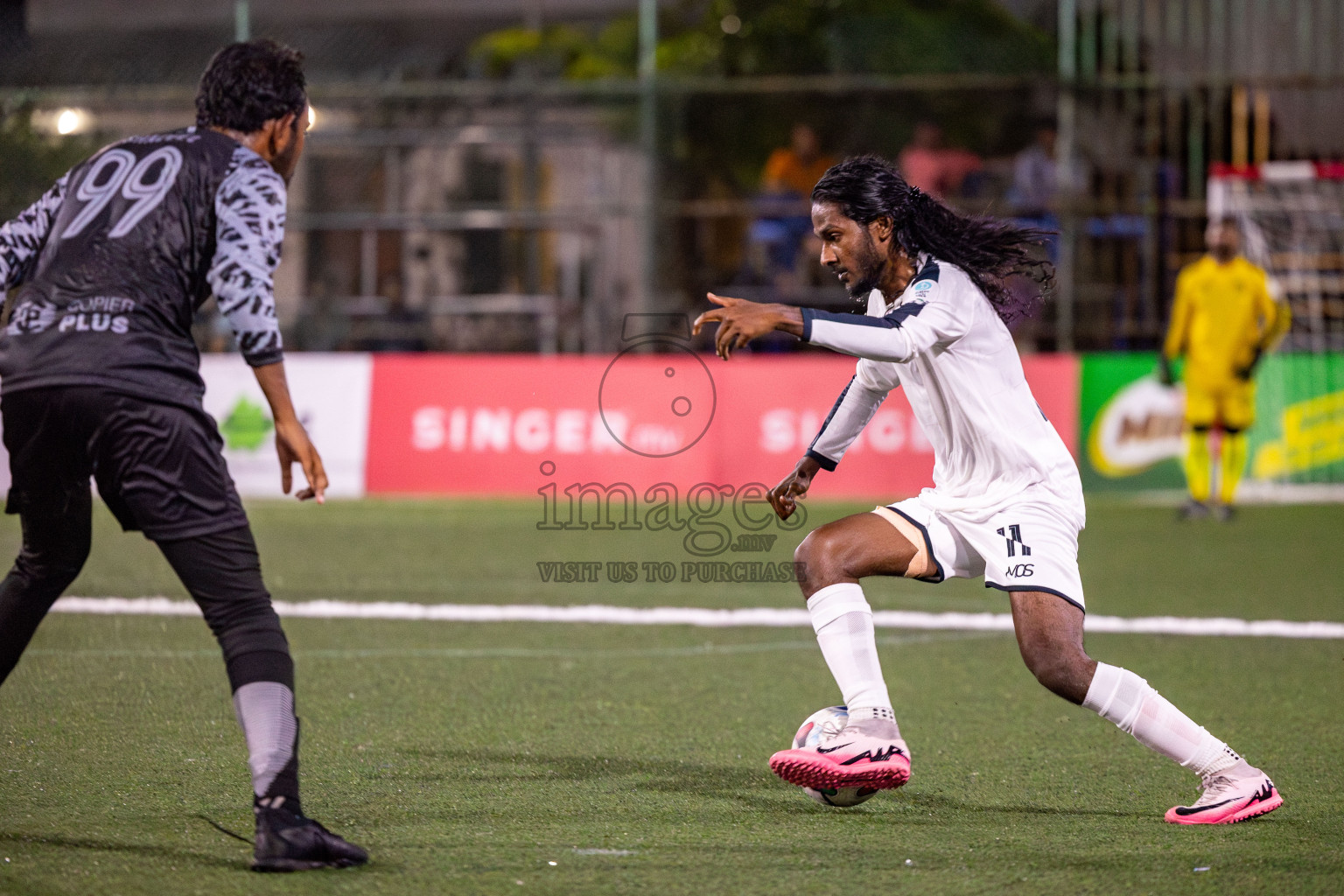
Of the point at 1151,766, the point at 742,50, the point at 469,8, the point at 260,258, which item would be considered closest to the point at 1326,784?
the point at 1151,766

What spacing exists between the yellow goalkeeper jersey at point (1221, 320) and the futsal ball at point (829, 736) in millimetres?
9891

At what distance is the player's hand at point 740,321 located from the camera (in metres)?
3.89

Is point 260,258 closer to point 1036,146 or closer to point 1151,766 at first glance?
point 1151,766

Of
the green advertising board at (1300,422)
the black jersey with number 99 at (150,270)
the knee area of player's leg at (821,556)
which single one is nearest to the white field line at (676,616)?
the knee area of player's leg at (821,556)

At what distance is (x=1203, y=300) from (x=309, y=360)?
781 cm

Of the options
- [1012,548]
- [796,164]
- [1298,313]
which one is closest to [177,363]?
[1012,548]

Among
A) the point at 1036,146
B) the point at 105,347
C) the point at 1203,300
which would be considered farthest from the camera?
the point at 1036,146

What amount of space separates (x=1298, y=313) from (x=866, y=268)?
13.0 meters

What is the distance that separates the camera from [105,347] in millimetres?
3658

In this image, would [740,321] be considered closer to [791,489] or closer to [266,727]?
[791,489]

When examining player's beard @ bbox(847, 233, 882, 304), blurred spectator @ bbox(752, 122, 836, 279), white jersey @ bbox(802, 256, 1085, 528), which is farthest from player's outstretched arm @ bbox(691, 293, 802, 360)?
blurred spectator @ bbox(752, 122, 836, 279)

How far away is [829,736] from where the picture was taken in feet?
14.5

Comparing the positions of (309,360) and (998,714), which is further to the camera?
(309,360)

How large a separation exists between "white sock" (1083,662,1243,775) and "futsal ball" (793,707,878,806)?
660mm
